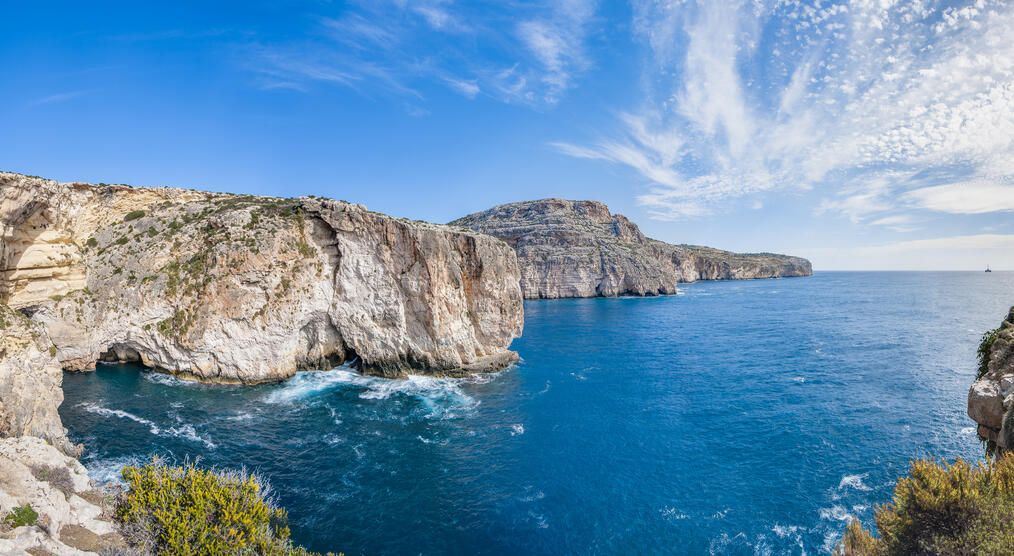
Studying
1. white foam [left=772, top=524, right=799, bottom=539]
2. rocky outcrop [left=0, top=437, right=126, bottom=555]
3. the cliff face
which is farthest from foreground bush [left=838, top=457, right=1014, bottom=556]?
the cliff face

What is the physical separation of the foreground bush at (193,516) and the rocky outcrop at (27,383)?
7.43m

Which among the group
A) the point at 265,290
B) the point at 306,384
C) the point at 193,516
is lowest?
the point at 306,384

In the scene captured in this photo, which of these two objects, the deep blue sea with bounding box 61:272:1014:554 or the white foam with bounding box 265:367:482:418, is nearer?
the deep blue sea with bounding box 61:272:1014:554

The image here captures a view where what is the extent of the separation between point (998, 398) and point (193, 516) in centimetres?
2670

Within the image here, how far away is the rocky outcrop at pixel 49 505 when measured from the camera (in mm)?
10953

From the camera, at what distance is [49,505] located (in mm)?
12570

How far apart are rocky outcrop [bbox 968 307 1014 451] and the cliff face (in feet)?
123

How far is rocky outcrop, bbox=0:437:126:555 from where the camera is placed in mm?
10953

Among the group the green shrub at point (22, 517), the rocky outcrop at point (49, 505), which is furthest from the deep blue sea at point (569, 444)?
the green shrub at point (22, 517)

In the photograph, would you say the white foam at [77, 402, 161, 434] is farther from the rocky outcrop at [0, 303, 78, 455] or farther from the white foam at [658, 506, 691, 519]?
the white foam at [658, 506, 691, 519]

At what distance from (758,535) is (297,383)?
1482 inches

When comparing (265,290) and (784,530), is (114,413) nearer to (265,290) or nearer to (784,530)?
(265,290)

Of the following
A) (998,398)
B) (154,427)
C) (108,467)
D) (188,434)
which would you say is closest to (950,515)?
(998,398)

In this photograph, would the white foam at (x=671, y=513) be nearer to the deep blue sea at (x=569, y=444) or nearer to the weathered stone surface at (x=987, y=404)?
the deep blue sea at (x=569, y=444)
